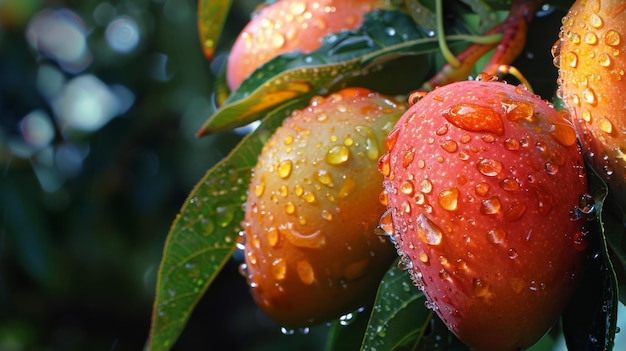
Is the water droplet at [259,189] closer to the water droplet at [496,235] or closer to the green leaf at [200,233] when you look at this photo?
the green leaf at [200,233]

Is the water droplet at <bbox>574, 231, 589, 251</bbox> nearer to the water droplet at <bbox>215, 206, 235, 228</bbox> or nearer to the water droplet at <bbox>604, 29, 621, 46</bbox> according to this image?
the water droplet at <bbox>604, 29, 621, 46</bbox>

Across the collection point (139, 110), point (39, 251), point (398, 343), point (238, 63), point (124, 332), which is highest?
point (238, 63)

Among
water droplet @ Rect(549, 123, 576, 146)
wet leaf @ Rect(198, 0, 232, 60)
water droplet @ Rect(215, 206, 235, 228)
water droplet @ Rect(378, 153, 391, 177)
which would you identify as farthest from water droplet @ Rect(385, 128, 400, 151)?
wet leaf @ Rect(198, 0, 232, 60)

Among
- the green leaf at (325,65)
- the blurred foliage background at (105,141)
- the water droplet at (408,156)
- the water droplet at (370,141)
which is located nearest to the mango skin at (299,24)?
the green leaf at (325,65)

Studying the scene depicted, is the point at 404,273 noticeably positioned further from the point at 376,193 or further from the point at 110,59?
the point at 110,59

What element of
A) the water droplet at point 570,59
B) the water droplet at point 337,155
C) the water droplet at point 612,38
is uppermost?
the water droplet at point 612,38

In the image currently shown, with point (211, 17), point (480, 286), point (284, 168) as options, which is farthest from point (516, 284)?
point (211, 17)

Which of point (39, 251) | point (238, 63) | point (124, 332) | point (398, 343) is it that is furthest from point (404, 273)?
point (124, 332)
